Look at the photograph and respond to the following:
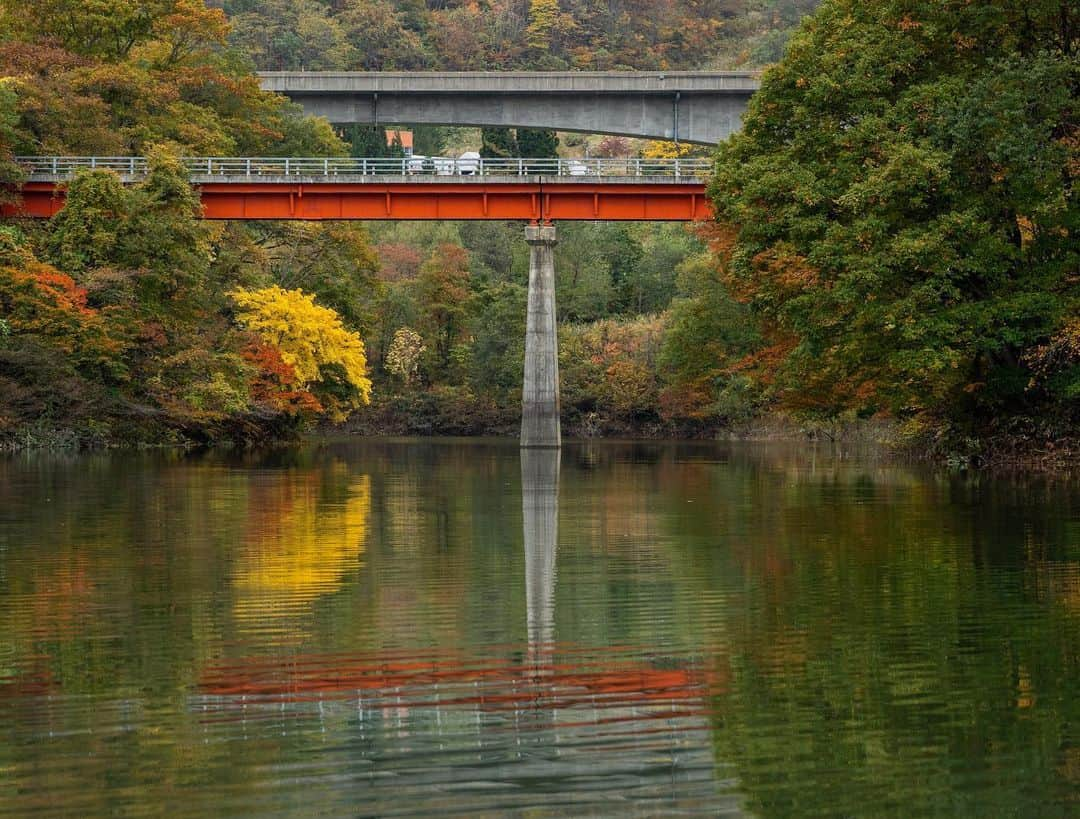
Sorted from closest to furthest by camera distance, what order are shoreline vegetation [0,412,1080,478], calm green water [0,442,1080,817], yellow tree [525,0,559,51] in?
calm green water [0,442,1080,817] < shoreline vegetation [0,412,1080,478] < yellow tree [525,0,559,51]

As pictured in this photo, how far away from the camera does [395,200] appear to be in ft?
233

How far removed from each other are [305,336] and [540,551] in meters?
54.8

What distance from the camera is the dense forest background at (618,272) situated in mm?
41406

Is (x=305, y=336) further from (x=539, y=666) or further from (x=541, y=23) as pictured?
(x=541, y=23)

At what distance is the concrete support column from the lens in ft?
237

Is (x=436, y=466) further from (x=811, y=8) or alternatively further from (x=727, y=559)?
(x=811, y=8)

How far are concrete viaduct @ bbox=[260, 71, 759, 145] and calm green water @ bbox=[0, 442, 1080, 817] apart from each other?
69.6m

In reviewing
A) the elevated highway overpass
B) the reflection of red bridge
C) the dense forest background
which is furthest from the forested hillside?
the reflection of red bridge

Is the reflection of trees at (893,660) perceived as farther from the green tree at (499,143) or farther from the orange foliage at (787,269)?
the green tree at (499,143)

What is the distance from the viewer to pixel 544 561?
21.9 meters

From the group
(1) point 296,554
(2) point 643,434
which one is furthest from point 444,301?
(1) point 296,554

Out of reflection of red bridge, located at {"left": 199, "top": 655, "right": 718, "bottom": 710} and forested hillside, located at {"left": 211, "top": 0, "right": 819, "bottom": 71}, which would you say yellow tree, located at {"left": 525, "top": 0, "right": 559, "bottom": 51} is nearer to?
forested hillside, located at {"left": 211, "top": 0, "right": 819, "bottom": 71}

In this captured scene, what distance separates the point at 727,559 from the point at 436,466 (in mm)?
32790

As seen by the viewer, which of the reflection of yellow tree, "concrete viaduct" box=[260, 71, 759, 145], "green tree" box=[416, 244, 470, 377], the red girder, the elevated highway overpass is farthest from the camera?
"green tree" box=[416, 244, 470, 377]
